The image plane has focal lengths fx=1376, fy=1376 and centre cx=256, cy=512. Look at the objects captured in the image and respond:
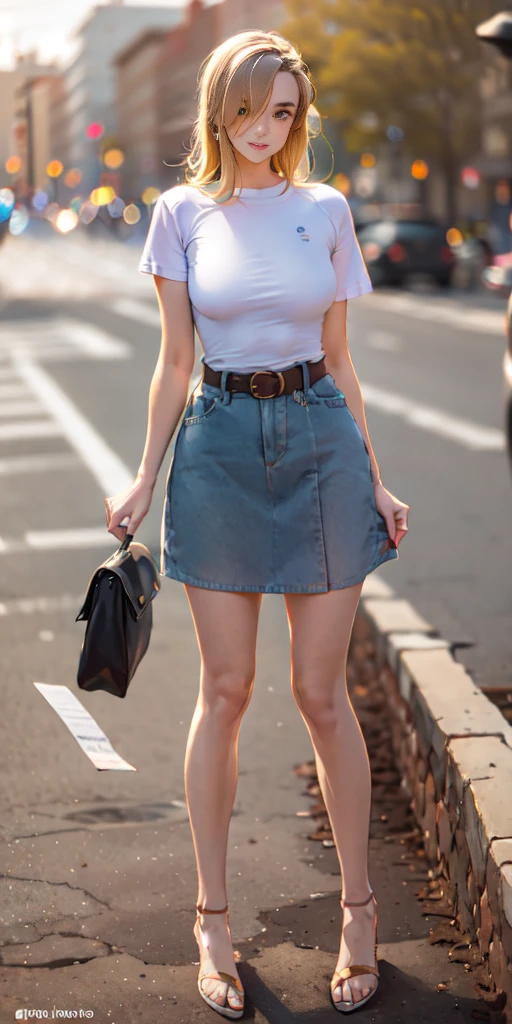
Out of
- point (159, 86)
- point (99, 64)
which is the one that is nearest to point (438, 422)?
point (159, 86)

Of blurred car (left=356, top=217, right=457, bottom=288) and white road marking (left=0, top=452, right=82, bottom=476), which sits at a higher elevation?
white road marking (left=0, top=452, right=82, bottom=476)

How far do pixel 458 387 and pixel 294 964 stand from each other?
11.8m

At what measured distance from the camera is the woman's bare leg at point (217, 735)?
117 inches

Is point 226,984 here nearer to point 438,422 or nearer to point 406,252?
point 438,422

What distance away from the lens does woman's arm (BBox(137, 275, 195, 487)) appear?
2.96 metres

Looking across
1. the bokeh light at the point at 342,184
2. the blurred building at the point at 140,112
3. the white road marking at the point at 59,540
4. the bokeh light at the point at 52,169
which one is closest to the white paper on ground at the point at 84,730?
the bokeh light at the point at 52,169

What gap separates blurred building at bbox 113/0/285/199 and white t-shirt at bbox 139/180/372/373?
334ft

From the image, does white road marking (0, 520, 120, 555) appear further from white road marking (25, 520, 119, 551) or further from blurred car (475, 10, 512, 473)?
blurred car (475, 10, 512, 473)

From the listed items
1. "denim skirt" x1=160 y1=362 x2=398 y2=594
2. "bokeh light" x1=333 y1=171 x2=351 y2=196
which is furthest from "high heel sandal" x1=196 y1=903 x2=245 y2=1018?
"bokeh light" x1=333 y1=171 x2=351 y2=196

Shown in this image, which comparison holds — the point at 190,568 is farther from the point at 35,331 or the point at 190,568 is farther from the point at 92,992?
the point at 35,331

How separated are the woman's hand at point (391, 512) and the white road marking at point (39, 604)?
11.7ft

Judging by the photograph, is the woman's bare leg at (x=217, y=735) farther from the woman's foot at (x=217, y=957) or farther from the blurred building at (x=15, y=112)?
the blurred building at (x=15, y=112)

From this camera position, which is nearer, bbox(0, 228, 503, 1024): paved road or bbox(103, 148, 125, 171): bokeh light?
bbox(0, 228, 503, 1024): paved road

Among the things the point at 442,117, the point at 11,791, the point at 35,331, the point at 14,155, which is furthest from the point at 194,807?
the point at 442,117
